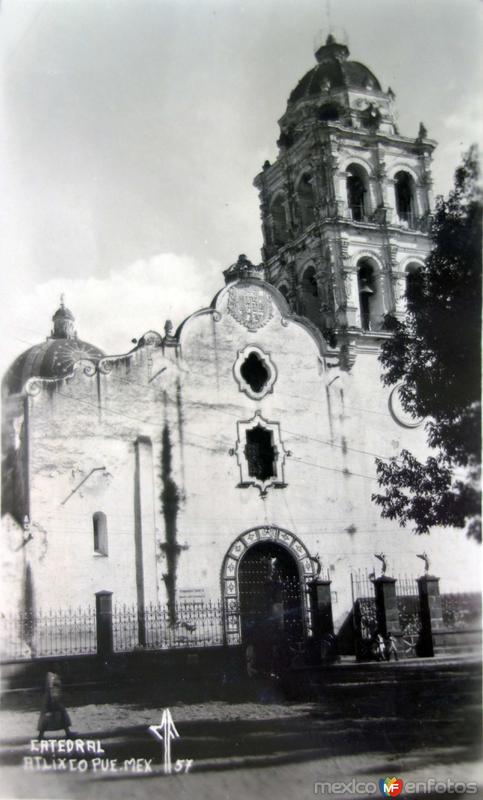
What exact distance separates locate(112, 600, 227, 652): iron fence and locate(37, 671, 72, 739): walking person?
3580 millimetres

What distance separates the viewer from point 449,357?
11.9 metres

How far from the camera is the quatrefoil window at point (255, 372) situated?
18.0 metres

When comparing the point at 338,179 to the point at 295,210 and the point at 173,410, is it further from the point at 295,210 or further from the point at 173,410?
the point at 173,410

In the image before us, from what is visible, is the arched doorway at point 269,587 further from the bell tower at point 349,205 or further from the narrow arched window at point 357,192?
the narrow arched window at point 357,192

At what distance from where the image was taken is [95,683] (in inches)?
508

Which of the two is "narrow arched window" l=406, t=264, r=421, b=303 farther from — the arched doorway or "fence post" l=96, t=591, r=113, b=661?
"fence post" l=96, t=591, r=113, b=661

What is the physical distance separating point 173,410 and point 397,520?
14.9ft

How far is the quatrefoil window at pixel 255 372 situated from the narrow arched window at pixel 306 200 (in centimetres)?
455

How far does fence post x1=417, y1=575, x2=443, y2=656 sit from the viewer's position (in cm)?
1577

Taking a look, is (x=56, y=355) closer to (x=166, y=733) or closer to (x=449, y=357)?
(x=449, y=357)

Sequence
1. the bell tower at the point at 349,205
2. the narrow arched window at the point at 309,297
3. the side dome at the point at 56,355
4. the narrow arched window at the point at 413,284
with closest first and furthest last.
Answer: the narrow arched window at the point at 413,284
the bell tower at the point at 349,205
the side dome at the point at 56,355
the narrow arched window at the point at 309,297

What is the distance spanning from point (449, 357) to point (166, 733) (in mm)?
5794

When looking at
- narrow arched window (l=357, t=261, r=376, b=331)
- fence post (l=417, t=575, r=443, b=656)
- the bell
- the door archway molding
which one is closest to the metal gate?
the door archway molding

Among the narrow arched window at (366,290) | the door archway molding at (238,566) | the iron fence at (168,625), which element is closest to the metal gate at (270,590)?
the door archway molding at (238,566)
